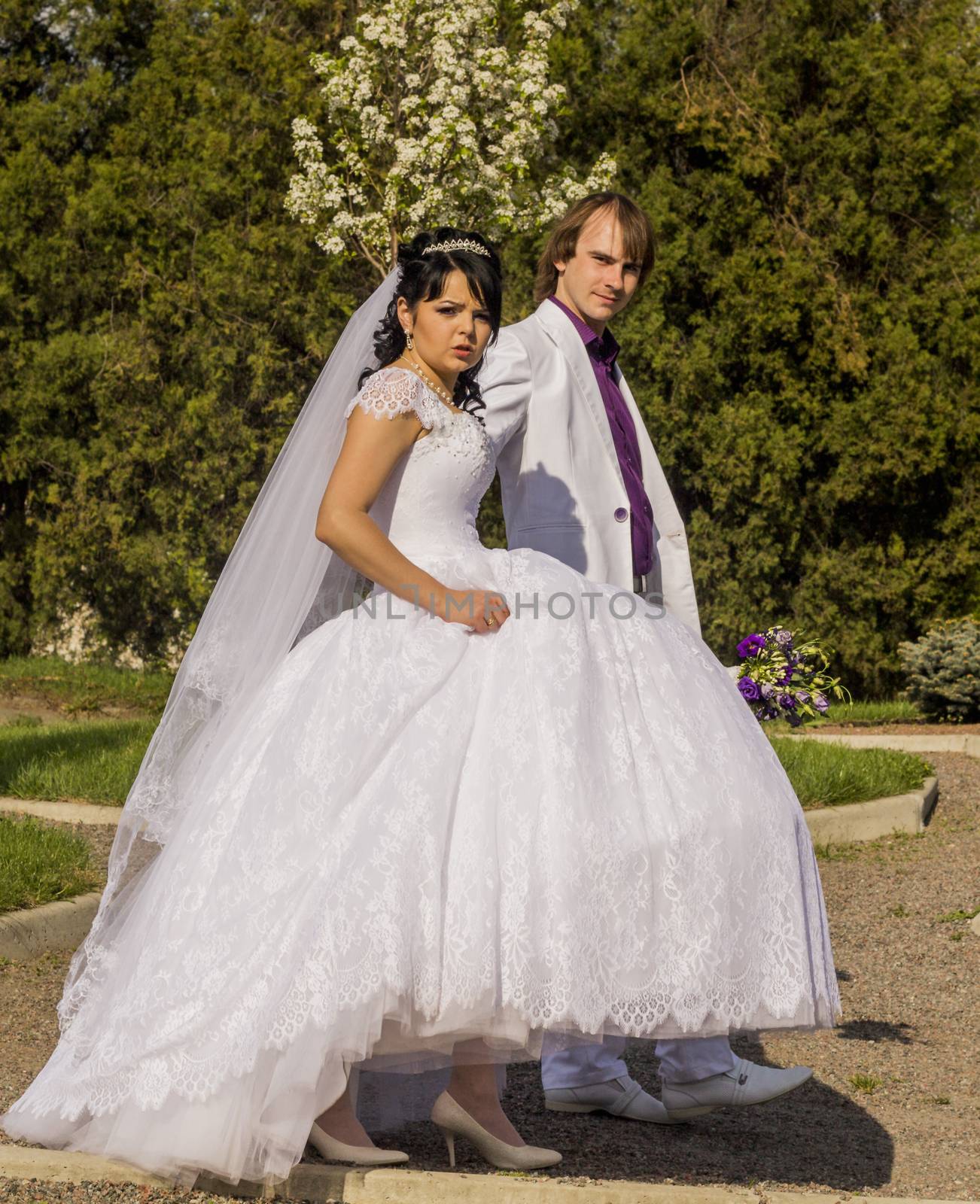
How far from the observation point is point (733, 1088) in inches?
146

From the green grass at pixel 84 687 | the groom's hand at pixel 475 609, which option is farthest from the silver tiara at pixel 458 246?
the green grass at pixel 84 687

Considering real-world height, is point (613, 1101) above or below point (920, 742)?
below

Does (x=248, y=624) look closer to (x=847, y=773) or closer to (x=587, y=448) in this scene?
(x=587, y=448)

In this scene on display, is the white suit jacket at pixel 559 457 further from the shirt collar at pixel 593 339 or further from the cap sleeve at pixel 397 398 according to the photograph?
the cap sleeve at pixel 397 398

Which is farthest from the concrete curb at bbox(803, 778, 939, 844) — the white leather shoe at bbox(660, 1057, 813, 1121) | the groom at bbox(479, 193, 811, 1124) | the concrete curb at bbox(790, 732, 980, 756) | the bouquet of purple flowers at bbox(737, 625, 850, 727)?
the white leather shoe at bbox(660, 1057, 813, 1121)

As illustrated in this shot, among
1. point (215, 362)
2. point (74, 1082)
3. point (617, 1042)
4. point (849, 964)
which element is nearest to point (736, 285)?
point (215, 362)

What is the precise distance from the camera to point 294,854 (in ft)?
10.1

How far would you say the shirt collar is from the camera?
4.44m

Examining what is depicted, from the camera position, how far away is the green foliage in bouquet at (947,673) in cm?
1201

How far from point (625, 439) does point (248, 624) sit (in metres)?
1.43

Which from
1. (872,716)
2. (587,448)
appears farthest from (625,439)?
(872,716)

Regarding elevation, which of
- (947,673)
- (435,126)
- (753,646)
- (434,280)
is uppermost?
(435,126)

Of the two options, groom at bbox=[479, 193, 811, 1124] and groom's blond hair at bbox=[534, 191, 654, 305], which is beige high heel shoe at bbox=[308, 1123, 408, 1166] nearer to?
groom at bbox=[479, 193, 811, 1124]

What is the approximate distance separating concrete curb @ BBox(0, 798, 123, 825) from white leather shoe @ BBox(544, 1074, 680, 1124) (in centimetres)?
407
